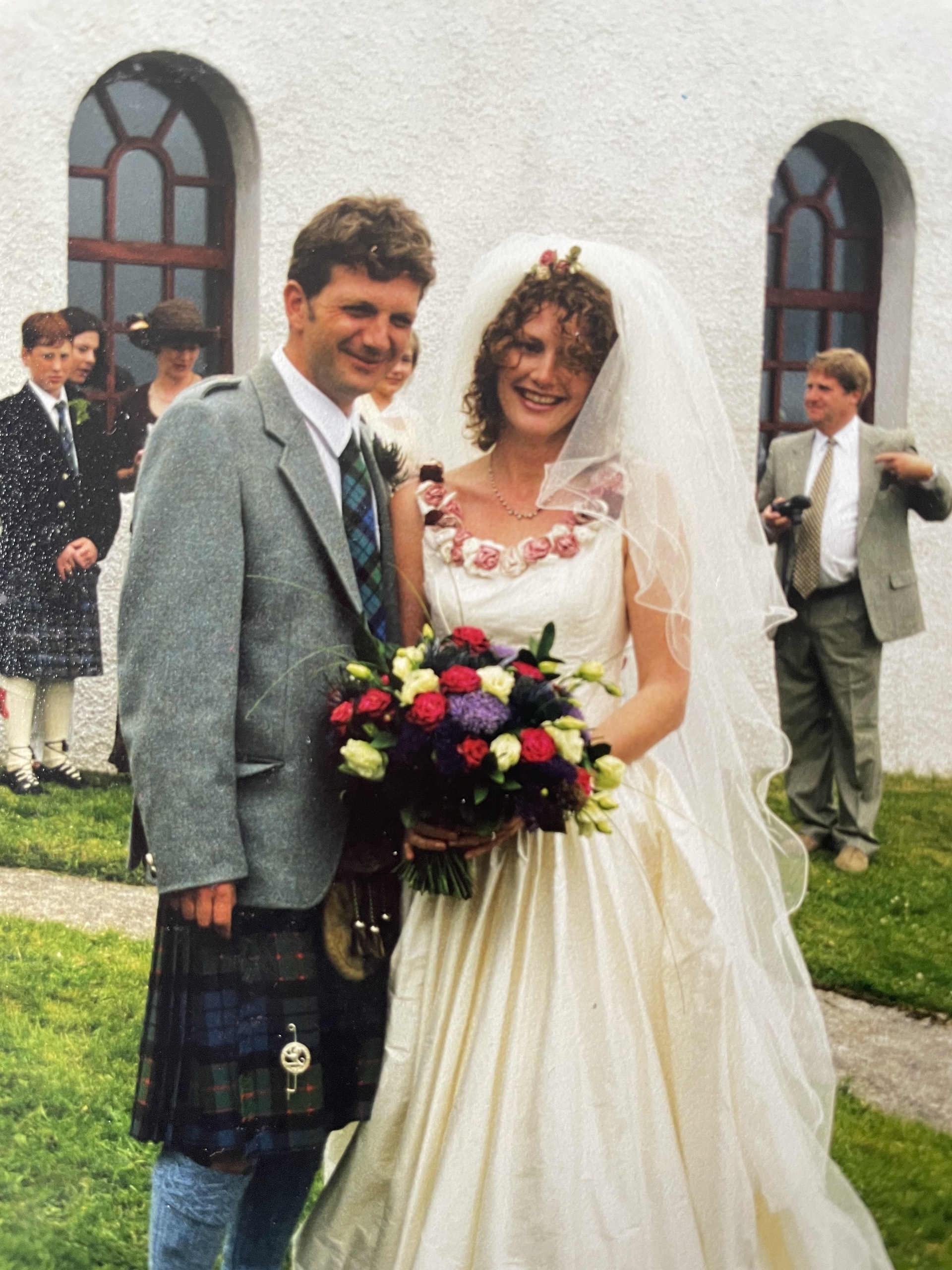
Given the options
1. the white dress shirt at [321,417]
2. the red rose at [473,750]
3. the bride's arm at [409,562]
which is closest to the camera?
the red rose at [473,750]

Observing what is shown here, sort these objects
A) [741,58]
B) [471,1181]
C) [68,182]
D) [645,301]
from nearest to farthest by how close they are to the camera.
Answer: [471,1181] → [645,301] → [68,182] → [741,58]

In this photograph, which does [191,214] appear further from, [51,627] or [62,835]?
[62,835]

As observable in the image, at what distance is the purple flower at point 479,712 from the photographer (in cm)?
226

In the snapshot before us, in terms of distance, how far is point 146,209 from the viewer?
119 inches

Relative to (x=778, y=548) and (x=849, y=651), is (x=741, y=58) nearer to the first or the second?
(x=778, y=548)

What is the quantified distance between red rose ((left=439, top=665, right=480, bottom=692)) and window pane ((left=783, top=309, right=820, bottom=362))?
1.40 meters

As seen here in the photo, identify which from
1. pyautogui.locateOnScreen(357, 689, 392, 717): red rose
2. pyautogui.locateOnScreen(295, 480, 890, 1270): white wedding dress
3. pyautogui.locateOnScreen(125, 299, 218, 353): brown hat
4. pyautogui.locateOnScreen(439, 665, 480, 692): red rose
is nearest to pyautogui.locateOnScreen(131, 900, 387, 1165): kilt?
→ pyautogui.locateOnScreen(295, 480, 890, 1270): white wedding dress

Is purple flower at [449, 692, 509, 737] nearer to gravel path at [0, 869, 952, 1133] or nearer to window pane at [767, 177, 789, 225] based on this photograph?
gravel path at [0, 869, 952, 1133]

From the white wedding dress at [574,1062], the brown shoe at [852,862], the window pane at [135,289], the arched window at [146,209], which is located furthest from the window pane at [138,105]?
the brown shoe at [852,862]

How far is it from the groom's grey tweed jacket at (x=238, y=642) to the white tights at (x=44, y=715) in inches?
29.9

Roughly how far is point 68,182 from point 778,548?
1824 mm

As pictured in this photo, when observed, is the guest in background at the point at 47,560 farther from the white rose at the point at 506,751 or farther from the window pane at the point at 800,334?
the window pane at the point at 800,334

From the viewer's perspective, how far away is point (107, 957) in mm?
3227

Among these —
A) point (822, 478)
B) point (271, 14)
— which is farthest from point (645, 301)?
point (271, 14)
